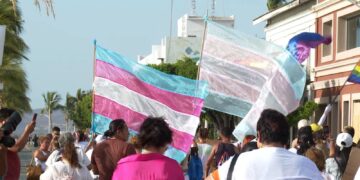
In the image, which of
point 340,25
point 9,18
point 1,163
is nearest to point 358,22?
point 340,25

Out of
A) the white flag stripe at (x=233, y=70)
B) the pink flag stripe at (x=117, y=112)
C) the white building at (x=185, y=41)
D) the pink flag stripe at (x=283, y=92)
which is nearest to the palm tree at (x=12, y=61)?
the pink flag stripe at (x=117, y=112)

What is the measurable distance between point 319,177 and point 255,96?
21.0ft

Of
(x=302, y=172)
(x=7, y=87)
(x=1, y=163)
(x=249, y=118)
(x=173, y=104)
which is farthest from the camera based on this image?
(x=7, y=87)

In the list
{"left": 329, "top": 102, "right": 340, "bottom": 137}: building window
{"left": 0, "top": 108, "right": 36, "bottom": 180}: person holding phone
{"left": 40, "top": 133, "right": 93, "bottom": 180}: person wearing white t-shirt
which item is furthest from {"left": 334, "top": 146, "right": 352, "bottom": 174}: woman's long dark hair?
{"left": 329, "top": 102, "right": 340, "bottom": 137}: building window

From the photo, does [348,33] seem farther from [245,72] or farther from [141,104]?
[141,104]

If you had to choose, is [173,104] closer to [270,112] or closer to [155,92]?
[155,92]

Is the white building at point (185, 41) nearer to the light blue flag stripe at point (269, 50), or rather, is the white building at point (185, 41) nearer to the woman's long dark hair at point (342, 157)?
the light blue flag stripe at point (269, 50)

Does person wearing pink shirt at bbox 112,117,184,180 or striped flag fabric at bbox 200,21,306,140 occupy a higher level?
striped flag fabric at bbox 200,21,306,140

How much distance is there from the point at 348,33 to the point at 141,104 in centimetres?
1989

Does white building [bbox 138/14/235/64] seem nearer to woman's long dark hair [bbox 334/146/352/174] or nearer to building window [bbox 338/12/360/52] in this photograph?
building window [bbox 338/12/360/52]

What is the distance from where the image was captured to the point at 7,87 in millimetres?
37625

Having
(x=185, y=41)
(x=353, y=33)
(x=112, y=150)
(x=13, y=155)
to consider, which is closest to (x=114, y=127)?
(x=112, y=150)

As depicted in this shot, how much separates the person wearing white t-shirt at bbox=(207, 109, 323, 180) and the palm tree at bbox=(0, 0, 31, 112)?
2497 cm

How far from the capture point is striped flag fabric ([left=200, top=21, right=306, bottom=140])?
1188 centimetres
